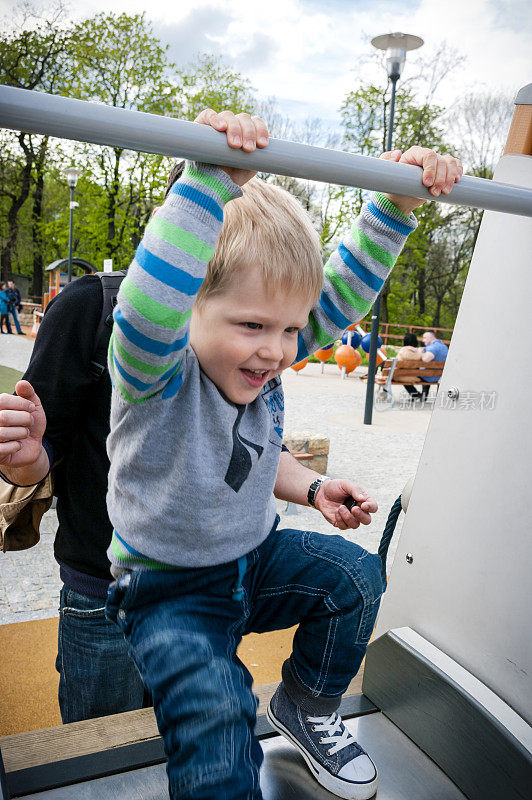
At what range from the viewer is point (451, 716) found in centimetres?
155

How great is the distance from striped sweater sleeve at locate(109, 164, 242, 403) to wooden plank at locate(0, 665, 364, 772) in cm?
99

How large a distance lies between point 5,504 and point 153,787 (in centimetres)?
65

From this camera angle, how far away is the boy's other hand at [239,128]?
2.92ft

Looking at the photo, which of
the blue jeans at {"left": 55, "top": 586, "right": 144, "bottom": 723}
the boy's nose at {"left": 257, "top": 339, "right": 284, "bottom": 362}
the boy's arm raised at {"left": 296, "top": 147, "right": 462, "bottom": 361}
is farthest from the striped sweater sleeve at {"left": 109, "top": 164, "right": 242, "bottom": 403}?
the blue jeans at {"left": 55, "top": 586, "right": 144, "bottom": 723}

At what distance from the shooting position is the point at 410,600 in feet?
5.73

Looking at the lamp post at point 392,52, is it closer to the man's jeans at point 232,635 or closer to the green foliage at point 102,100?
the man's jeans at point 232,635

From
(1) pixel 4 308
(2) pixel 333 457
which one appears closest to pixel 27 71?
(1) pixel 4 308

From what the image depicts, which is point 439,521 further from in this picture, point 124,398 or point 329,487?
point 124,398

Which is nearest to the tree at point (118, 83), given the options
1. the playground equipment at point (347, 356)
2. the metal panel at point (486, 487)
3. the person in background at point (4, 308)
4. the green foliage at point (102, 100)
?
the green foliage at point (102, 100)

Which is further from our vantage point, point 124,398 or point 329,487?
point 329,487

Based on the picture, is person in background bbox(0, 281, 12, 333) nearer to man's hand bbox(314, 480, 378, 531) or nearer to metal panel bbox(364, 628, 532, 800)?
metal panel bbox(364, 628, 532, 800)

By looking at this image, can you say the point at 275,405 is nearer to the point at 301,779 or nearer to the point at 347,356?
the point at 301,779

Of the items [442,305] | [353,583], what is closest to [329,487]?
[353,583]

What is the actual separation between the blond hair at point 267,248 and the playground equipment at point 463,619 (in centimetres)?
45
